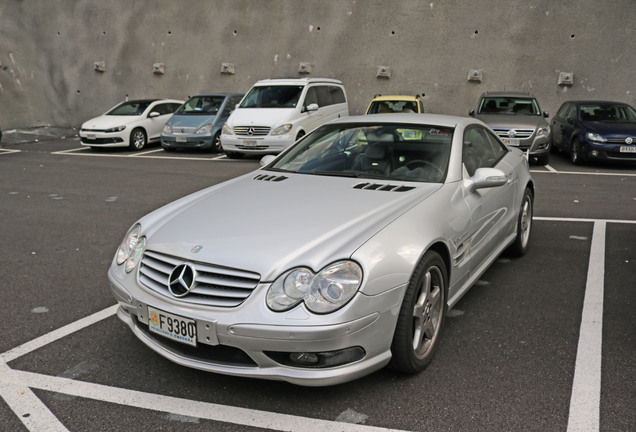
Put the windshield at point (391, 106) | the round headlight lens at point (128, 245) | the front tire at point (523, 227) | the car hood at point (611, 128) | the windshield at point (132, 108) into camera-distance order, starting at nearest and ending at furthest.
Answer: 1. the round headlight lens at point (128, 245)
2. the front tire at point (523, 227)
3. the car hood at point (611, 128)
4. the windshield at point (391, 106)
5. the windshield at point (132, 108)

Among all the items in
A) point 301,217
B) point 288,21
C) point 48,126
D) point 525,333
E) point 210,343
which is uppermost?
point 288,21

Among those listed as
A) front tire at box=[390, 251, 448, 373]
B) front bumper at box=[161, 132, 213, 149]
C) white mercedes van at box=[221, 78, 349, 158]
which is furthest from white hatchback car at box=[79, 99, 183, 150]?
front tire at box=[390, 251, 448, 373]

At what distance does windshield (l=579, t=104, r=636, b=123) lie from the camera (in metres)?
12.2

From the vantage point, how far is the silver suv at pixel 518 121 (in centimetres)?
1145

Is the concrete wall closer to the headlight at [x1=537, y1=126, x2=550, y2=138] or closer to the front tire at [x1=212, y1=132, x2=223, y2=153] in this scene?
the headlight at [x1=537, y1=126, x2=550, y2=138]

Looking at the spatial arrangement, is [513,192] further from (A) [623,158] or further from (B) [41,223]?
(A) [623,158]

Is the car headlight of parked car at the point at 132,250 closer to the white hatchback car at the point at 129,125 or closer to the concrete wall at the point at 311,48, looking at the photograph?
the white hatchback car at the point at 129,125

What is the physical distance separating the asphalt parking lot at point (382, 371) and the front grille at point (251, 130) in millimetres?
6338

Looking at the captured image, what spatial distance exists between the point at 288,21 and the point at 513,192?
48.9 feet

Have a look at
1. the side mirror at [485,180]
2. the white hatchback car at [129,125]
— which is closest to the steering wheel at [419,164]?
the side mirror at [485,180]

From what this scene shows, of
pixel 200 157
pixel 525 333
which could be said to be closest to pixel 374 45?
pixel 200 157

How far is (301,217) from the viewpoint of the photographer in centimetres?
325

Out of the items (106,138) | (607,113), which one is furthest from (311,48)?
(607,113)

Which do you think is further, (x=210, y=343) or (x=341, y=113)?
(x=341, y=113)
